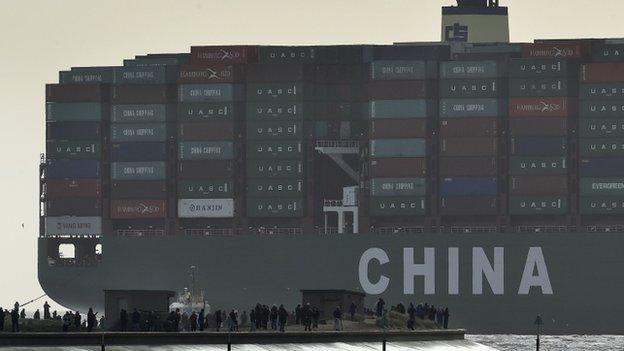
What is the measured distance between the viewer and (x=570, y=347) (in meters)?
104

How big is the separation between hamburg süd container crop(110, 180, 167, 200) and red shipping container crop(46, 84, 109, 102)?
643 cm

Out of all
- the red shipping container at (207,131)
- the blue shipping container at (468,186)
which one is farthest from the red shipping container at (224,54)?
the blue shipping container at (468,186)

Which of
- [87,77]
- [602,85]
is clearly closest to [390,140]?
[602,85]

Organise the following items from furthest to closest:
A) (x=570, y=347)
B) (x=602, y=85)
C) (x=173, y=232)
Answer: (x=173, y=232) < (x=602, y=85) < (x=570, y=347)

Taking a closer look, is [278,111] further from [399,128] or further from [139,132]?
[139,132]

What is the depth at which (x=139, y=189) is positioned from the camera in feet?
431

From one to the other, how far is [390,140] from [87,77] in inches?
897

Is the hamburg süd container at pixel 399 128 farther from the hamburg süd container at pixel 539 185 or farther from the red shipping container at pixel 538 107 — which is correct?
the hamburg süd container at pixel 539 185

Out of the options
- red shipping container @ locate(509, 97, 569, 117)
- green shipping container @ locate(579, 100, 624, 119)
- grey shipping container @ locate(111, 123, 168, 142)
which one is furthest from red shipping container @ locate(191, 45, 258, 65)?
green shipping container @ locate(579, 100, 624, 119)

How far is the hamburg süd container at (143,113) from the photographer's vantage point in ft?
433

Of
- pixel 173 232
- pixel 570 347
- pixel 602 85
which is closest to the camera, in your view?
pixel 570 347

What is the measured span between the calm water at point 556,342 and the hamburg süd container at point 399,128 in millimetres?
13161

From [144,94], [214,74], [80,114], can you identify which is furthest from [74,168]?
[214,74]

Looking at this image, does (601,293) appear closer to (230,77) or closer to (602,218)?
(602,218)
